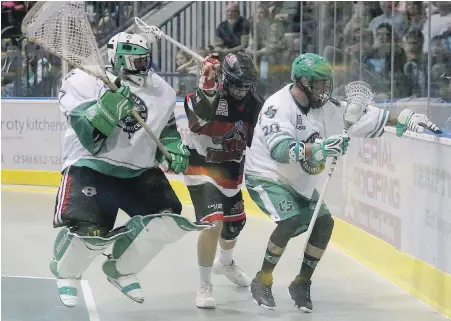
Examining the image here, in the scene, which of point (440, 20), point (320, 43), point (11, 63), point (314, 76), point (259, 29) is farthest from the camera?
point (11, 63)

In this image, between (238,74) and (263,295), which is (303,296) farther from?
(238,74)

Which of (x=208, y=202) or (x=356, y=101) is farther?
(x=208, y=202)

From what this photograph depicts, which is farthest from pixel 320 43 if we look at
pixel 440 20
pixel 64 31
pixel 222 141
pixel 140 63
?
pixel 64 31

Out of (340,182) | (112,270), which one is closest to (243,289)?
(112,270)

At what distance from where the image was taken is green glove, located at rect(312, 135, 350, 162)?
487 centimetres

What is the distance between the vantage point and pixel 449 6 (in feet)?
20.4

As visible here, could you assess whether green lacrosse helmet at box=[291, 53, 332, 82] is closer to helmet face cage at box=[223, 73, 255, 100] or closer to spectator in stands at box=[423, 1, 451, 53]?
helmet face cage at box=[223, 73, 255, 100]

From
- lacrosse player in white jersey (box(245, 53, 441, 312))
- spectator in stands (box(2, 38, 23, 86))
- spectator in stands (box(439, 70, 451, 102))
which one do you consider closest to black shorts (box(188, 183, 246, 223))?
lacrosse player in white jersey (box(245, 53, 441, 312))

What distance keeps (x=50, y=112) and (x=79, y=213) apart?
18.6 feet

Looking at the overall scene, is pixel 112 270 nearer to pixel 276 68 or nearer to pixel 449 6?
pixel 449 6

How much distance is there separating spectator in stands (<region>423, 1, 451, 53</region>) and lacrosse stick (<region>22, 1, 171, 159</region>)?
7.44 feet

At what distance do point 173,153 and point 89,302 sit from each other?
41.0 inches

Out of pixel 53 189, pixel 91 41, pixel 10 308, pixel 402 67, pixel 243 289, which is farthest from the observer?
pixel 53 189

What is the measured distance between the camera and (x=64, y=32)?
4.70 m
